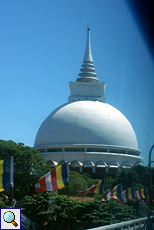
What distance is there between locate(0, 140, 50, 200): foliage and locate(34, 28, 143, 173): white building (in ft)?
99.2

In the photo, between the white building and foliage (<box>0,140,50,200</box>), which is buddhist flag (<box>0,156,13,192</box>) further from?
the white building

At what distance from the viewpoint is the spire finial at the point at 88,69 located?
4037 inches

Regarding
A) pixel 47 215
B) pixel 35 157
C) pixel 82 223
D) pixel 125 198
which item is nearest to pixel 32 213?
pixel 47 215

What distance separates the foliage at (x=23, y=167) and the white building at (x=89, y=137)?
99.2ft

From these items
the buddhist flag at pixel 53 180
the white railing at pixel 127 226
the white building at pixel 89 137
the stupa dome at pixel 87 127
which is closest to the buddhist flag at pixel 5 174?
the buddhist flag at pixel 53 180

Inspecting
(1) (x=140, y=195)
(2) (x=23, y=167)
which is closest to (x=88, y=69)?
(2) (x=23, y=167)

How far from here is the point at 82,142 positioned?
9144cm

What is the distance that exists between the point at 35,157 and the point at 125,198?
17.6 meters

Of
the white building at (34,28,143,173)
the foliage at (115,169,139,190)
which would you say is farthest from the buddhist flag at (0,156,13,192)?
the white building at (34,28,143,173)

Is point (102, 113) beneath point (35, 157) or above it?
above

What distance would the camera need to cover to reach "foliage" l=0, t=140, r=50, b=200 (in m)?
51.5

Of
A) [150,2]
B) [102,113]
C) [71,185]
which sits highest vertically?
[102,113]

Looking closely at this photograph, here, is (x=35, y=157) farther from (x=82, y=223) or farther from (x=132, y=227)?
(x=132, y=227)

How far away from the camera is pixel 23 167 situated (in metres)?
53.9
